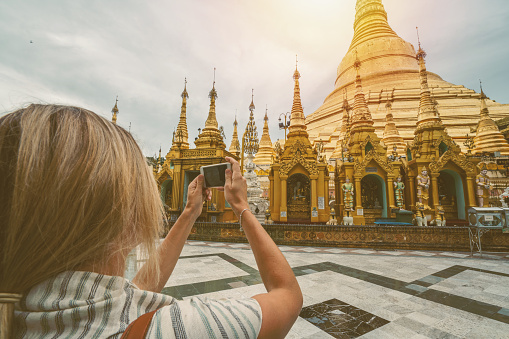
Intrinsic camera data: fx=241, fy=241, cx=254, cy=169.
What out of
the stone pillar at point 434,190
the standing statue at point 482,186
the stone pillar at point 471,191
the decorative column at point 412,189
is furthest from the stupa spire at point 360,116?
the standing statue at point 482,186

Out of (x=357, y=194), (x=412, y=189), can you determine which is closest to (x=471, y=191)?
(x=412, y=189)

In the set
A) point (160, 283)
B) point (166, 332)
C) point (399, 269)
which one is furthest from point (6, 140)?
point (399, 269)

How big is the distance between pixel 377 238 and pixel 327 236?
1.58 meters

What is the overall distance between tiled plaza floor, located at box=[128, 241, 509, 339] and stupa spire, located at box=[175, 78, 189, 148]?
1074 cm

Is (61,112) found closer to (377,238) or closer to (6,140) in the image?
(6,140)

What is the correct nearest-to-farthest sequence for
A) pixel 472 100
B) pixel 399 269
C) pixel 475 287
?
1. pixel 475 287
2. pixel 399 269
3. pixel 472 100

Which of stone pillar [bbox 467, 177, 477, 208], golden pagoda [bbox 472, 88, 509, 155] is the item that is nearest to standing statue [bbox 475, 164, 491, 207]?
stone pillar [bbox 467, 177, 477, 208]

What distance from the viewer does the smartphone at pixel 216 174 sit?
1.09 meters

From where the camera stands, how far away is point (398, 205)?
10.2 m

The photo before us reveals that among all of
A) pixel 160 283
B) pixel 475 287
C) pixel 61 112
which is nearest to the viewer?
pixel 61 112

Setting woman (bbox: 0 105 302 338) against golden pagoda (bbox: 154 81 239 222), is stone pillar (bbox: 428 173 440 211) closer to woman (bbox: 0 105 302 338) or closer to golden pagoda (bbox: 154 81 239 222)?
golden pagoda (bbox: 154 81 239 222)

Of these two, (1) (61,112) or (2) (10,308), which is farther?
(1) (61,112)

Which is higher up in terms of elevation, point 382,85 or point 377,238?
point 382,85

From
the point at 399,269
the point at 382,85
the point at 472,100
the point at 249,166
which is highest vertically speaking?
the point at 382,85
